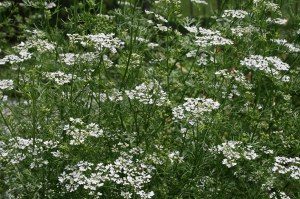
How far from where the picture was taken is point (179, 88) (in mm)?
4969

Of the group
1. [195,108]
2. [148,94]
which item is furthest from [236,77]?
[148,94]

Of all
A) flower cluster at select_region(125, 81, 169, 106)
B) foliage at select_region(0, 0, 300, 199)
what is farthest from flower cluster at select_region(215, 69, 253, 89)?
flower cluster at select_region(125, 81, 169, 106)

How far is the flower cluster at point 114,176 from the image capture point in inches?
151

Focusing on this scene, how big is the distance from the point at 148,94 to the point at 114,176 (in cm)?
75

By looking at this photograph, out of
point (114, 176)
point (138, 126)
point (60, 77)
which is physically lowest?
point (138, 126)

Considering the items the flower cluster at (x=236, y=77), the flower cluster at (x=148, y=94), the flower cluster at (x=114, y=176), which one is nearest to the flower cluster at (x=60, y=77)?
the flower cluster at (x=148, y=94)

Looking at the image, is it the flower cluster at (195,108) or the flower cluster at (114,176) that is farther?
the flower cluster at (195,108)

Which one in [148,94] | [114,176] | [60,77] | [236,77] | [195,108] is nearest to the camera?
[114,176]

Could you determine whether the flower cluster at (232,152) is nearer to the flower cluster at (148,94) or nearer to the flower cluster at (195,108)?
the flower cluster at (195,108)

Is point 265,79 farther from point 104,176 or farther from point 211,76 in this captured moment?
point 104,176

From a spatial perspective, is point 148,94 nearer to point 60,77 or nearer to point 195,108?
point 195,108

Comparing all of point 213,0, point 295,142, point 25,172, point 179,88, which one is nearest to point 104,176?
point 25,172

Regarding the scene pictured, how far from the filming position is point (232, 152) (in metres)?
4.08

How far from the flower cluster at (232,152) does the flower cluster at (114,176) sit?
22.3 inches
